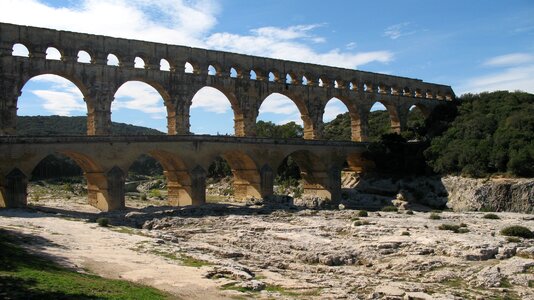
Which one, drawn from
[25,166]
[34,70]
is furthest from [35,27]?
[25,166]

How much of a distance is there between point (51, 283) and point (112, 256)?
5.92 meters

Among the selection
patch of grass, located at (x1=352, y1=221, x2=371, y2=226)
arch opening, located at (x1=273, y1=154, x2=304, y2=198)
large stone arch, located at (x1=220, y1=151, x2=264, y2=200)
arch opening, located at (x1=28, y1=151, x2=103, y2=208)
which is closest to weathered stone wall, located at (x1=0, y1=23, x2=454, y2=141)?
large stone arch, located at (x1=220, y1=151, x2=264, y2=200)

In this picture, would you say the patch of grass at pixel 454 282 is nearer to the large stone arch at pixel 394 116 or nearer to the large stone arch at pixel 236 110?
the large stone arch at pixel 236 110

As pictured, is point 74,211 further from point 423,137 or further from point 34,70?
point 423,137

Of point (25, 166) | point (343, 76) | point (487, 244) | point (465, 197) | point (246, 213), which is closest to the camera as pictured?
point (487, 244)

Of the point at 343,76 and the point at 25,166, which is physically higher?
the point at 343,76

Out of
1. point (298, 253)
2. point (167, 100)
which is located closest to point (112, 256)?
point (298, 253)

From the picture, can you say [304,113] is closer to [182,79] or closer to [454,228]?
[182,79]

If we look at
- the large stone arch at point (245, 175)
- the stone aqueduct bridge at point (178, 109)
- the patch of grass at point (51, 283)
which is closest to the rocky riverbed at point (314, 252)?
the patch of grass at point (51, 283)

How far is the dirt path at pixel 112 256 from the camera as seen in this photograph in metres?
15.4

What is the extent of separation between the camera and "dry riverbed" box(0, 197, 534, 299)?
16250mm

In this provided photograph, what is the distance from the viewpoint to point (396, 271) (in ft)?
64.8

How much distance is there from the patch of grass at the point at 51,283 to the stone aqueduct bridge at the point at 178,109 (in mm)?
18043

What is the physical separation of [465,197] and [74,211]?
28.6 meters
